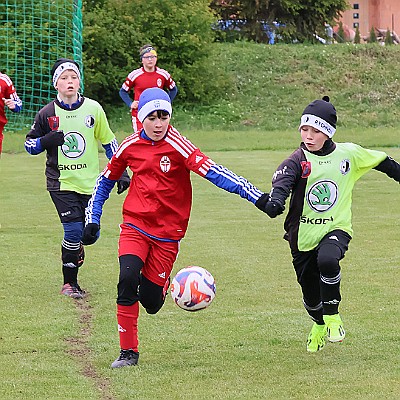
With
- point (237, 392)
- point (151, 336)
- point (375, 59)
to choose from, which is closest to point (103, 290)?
point (151, 336)

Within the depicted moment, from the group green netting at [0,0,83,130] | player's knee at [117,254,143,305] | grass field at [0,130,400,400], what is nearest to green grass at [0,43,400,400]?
grass field at [0,130,400,400]

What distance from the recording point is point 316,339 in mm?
6746

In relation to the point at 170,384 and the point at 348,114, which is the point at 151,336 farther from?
the point at 348,114

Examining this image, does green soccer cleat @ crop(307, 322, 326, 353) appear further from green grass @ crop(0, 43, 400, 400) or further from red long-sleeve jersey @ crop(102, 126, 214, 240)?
red long-sleeve jersey @ crop(102, 126, 214, 240)

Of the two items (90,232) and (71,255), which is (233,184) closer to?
(90,232)

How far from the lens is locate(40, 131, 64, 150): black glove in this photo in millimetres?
8414

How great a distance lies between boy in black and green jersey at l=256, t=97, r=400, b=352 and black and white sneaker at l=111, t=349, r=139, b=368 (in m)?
1.20

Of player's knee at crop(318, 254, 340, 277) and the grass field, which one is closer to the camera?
the grass field

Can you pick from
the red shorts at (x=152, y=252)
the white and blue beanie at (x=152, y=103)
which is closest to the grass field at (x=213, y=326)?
the red shorts at (x=152, y=252)

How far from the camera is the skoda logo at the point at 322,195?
6586mm

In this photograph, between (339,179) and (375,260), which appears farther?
(375,260)

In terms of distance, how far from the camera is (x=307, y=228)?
21.8ft

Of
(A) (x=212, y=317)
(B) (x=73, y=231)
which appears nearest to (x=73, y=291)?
(B) (x=73, y=231)

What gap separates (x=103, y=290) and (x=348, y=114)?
22844 millimetres
